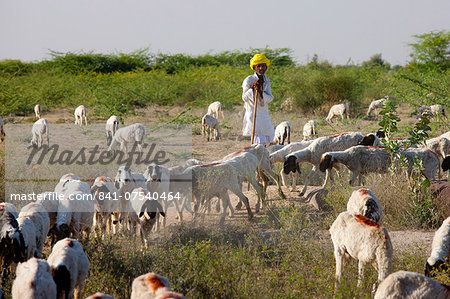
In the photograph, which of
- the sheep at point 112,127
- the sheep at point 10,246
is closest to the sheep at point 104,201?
the sheep at point 10,246

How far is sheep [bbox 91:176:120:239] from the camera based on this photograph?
6711 mm

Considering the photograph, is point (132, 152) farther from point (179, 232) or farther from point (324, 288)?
point (324, 288)

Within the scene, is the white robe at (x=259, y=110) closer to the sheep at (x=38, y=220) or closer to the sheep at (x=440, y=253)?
the sheep at (x=38, y=220)

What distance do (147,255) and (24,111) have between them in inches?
739

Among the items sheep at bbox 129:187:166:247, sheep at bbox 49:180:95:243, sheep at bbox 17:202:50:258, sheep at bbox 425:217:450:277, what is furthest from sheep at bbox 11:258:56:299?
sheep at bbox 425:217:450:277

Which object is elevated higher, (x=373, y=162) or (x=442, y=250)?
(x=373, y=162)

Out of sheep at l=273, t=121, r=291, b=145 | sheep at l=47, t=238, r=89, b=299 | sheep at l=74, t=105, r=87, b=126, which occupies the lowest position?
sheep at l=47, t=238, r=89, b=299

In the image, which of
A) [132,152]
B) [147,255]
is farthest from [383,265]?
[132,152]

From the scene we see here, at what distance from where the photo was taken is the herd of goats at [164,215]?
3.89 meters

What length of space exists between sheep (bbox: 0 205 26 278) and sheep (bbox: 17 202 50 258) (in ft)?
0.83

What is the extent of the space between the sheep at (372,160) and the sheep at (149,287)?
16.5 ft

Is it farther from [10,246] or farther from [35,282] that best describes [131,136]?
[35,282]

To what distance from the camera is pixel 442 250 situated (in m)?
4.82

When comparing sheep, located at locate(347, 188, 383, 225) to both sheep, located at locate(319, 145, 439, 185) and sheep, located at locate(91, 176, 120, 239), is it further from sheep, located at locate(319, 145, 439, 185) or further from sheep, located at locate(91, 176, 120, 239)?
sheep, located at locate(91, 176, 120, 239)
